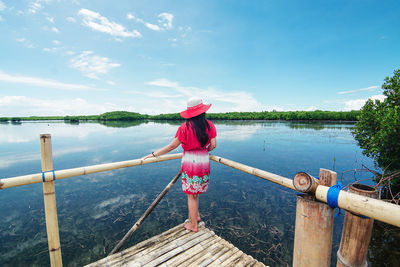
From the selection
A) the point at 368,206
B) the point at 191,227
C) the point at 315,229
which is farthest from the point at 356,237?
the point at 191,227

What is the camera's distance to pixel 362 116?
733cm

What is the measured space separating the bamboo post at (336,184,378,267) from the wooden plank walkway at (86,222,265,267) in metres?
1.35

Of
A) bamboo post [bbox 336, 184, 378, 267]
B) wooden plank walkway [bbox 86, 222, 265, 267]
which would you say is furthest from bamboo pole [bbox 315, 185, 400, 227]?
wooden plank walkway [bbox 86, 222, 265, 267]

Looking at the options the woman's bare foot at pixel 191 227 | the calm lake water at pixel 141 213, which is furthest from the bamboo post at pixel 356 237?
the calm lake water at pixel 141 213

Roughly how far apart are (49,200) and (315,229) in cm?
Answer: 327

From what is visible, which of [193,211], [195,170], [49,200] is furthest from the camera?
[193,211]

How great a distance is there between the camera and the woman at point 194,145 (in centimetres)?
286

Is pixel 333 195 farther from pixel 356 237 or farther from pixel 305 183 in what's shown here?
pixel 356 237

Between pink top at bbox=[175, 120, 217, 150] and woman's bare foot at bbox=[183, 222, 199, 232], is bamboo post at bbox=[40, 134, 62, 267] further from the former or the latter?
woman's bare foot at bbox=[183, 222, 199, 232]

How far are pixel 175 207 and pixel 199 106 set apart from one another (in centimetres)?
623

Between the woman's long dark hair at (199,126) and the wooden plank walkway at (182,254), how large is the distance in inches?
65.4

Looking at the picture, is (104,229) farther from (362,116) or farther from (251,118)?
(251,118)

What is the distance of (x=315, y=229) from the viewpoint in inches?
59.4

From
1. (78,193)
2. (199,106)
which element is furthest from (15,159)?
(199,106)
